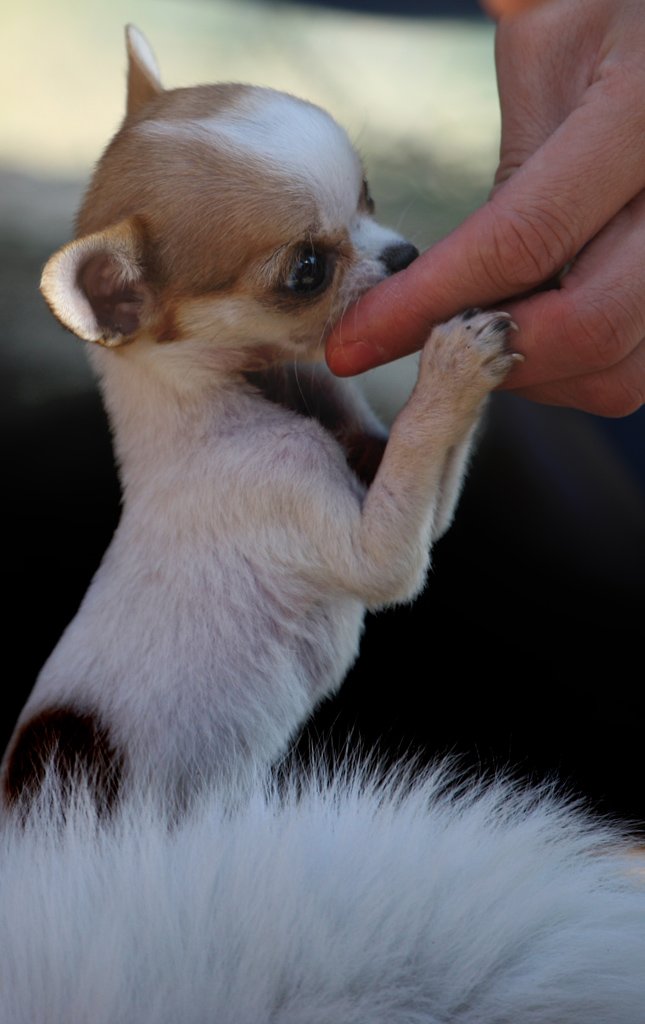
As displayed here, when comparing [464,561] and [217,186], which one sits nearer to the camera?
[217,186]

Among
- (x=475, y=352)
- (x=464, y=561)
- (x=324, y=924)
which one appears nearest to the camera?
(x=324, y=924)

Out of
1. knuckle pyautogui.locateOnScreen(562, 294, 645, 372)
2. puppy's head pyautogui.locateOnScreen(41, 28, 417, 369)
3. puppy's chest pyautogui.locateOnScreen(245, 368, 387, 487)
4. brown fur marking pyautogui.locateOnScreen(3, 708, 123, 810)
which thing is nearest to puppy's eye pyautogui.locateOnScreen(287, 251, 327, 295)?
puppy's head pyautogui.locateOnScreen(41, 28, 417, 369)

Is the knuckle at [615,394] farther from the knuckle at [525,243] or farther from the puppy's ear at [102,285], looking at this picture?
the puppy's ear at [102,285]

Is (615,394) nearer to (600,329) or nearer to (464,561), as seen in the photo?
(600,329)

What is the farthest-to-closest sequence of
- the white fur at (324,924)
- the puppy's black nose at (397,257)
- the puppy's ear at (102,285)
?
the puppy's black nose at (397,257)
the puppy's ear at (102,285)
the white fur at (324,924)

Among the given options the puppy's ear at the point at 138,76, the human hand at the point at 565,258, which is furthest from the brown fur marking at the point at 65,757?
the puppy's ear at the point at 138,76

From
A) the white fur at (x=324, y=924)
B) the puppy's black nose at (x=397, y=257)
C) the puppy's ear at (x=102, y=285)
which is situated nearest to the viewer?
the white fur at (x=324, y=924)

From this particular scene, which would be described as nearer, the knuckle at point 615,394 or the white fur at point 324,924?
the white fur at point 324,924

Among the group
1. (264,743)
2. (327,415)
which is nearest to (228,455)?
(327,415)
